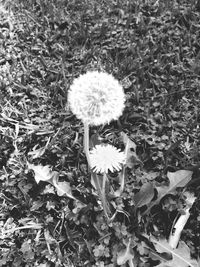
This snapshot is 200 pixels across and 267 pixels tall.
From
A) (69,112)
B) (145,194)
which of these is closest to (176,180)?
(145,194)

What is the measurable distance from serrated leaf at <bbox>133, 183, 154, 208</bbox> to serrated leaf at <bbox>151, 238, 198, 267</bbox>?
29 centimetres

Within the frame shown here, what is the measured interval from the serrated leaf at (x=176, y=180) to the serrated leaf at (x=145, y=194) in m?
0.12

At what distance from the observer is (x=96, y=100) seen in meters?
2.04

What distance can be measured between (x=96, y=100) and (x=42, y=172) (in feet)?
2.95

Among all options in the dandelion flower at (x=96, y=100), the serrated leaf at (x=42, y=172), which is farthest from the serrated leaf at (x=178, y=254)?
the dandelion flower at (x=96, y=100)

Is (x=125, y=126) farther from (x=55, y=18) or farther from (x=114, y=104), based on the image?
(x=55, y=18)

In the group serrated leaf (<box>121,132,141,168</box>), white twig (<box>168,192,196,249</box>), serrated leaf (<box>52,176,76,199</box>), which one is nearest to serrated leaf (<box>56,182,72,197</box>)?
serrated leaf (<box>52,176,76,199</box>)

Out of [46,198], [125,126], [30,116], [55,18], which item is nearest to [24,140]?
[30,116]

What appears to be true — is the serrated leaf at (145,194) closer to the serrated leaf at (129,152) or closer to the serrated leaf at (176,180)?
the serrated leaf at (176,180)

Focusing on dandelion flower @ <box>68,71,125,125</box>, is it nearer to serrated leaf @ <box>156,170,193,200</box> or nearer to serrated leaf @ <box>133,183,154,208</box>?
serrated leaf @ <box>133,183,154,208</box>

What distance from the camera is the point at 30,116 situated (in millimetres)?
3111

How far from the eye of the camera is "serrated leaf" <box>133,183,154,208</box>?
2.51 m

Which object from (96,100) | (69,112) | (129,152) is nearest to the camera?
(96,100)

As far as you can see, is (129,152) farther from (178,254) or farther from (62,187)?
(178,254)
